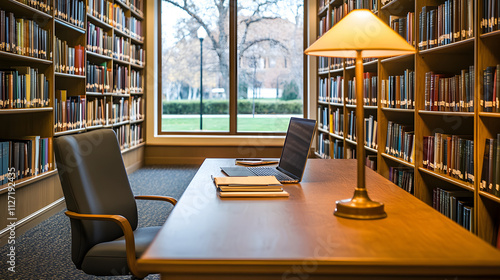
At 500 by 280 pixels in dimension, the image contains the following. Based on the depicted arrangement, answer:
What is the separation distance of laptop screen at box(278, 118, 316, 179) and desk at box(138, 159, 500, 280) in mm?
437

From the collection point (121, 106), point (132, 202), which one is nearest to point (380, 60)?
point (132, 202)

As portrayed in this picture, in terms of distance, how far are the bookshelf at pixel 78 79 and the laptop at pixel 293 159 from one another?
6.30ft

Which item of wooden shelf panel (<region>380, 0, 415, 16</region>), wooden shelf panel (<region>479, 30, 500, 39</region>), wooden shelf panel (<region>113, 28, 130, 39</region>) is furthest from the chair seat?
wooden shelf panel (<region>113, 28, 130, 39</region>)

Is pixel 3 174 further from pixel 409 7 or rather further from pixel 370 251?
pixel 409 7

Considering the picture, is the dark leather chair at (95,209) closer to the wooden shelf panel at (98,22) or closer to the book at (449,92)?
the book at (449,92)

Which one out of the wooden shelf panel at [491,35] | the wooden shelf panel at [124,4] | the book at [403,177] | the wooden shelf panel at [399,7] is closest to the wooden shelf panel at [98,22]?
the wooden shelf panel at [124,4]

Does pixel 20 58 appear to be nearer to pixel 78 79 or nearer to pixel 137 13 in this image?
pixel 78 79

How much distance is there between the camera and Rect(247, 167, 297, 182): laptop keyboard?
7.59 feet

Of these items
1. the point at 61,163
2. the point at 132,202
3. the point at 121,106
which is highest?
the point at 121,106

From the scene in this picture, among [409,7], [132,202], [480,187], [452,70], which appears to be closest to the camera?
[132,202]

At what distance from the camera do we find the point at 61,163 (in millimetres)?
1966

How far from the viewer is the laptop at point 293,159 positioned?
2250mm

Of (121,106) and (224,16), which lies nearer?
(121,106)

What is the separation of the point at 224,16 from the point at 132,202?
597cm
